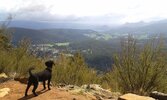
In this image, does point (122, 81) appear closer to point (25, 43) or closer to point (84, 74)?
point (84, 74)

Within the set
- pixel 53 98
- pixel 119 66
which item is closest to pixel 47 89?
pixel 53 98

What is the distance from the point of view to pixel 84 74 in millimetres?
18031

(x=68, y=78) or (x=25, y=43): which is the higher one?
(x=25, y=43)

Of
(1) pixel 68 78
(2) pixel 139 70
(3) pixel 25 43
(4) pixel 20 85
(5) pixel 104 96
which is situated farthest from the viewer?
(3) pixel 25 43

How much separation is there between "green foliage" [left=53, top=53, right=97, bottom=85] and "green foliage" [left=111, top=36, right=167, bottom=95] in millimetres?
2798

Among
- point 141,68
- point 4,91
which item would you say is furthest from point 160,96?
point 4,91

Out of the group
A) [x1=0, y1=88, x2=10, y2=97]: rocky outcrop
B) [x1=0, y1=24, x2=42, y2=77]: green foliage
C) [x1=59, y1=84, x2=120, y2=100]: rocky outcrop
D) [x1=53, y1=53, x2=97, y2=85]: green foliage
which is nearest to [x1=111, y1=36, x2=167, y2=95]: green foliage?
[x1=59, y1=84, x2=120, y2=100]: rocky outcrop

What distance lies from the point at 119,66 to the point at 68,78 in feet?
10.1

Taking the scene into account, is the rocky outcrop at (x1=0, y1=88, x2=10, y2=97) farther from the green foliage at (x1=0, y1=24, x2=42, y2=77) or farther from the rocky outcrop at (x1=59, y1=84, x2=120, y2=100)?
the green foliage at (x1=0, y1=24, x2=42, y2=77)

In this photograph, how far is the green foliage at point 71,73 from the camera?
1709cm

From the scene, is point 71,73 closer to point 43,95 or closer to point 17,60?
point 17,60

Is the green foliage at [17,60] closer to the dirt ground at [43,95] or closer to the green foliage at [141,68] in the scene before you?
the dirt ground at [43,95]

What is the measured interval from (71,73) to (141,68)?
14.2ft

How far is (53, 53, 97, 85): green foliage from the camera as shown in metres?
17.1
